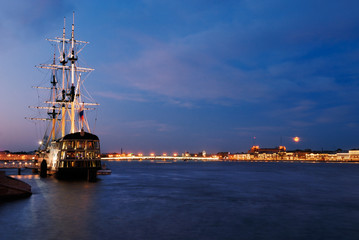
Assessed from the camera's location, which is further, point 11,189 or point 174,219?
point 11,189

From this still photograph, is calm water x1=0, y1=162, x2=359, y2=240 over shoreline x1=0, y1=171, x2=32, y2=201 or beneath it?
beneath

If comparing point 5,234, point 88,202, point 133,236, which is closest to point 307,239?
point 133,236

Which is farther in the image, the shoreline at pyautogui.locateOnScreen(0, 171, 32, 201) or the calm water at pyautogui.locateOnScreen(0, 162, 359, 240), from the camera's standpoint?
the shoreline at pyautogui.locateOnScreen(0, 171, 32, 201)

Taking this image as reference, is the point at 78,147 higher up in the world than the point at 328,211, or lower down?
higher up

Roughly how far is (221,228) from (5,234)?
1402 centimetres

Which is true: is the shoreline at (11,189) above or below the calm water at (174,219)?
above

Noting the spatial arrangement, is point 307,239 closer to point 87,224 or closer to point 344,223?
point 344,223

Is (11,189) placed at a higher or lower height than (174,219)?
higher

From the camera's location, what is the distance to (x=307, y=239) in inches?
805

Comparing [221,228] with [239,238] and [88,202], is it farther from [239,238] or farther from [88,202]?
[88,202]

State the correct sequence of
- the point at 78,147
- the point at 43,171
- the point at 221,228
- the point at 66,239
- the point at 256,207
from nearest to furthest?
the point at 66,239 → the point at 221,228 → the point at 256,207 → the point at 78,147 → the point at 43,171

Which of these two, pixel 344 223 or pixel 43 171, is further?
pixel 43 171

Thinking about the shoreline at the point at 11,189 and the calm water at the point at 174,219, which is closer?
the calm water at the point at 174,219

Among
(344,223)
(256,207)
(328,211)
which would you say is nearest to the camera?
(344,223)
